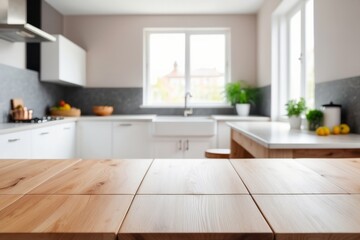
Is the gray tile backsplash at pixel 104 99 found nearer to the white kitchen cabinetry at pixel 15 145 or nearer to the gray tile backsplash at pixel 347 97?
the white kitchen cabinetry at pixel 15 145

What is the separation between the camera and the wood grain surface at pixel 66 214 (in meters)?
0.50

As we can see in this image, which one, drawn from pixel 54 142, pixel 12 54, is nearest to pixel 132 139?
pixel 54 142

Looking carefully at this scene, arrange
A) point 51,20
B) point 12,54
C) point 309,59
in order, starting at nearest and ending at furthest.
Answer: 1. point 309,59
2. point 12,54
3. point 51,20

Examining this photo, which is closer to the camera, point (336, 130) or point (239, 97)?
point (336, 130)

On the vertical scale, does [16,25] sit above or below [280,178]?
above

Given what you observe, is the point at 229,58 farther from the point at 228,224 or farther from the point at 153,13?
the point at 228,224

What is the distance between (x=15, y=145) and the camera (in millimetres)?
2463

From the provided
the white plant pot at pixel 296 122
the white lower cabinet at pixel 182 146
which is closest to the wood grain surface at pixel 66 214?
the white plant pot at pixel 296 122

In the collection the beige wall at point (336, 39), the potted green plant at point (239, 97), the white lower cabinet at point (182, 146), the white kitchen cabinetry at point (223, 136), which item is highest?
the beige wall at point (336, 39)

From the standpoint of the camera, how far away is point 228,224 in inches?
20.6

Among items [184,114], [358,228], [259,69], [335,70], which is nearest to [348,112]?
[335,70]

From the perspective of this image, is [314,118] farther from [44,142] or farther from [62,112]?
[62,112]

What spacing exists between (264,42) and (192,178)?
364 cm

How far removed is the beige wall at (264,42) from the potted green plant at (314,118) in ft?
5.33
